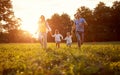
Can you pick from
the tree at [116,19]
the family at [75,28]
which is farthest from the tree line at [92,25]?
the family at [75,28]

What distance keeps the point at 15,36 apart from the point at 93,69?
87663 millimetres

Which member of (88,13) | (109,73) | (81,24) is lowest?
(109,73)

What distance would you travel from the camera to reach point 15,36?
9525 centimetres

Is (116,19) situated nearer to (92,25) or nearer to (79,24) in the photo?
(92,25)

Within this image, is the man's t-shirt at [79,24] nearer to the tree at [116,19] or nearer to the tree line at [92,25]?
the tree line at [92,25]

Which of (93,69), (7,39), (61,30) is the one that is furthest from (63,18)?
(93,69)

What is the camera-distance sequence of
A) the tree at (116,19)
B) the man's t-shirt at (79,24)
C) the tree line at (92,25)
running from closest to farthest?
the man's t-shirt at (79,24) → the tree line at (92,25) → the tree at (116,19)

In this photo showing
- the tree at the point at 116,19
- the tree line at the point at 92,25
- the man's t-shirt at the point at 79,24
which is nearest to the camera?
the man's t-shirt at the point at 79,24

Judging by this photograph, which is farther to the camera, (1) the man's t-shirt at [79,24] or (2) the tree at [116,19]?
(2) the tree at [116,19]

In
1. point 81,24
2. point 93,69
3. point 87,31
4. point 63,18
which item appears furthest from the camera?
point 63,18

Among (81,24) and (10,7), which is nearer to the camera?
(81,24)

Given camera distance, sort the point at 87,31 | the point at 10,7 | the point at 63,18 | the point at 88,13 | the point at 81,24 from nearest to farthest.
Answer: the point at 81,24
the point at 10,7
the point at 87,31
the point at 88,13
the point at 63,18

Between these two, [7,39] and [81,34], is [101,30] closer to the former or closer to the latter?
[7,39]

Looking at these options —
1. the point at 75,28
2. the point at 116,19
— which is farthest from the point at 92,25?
the point at 75,28
